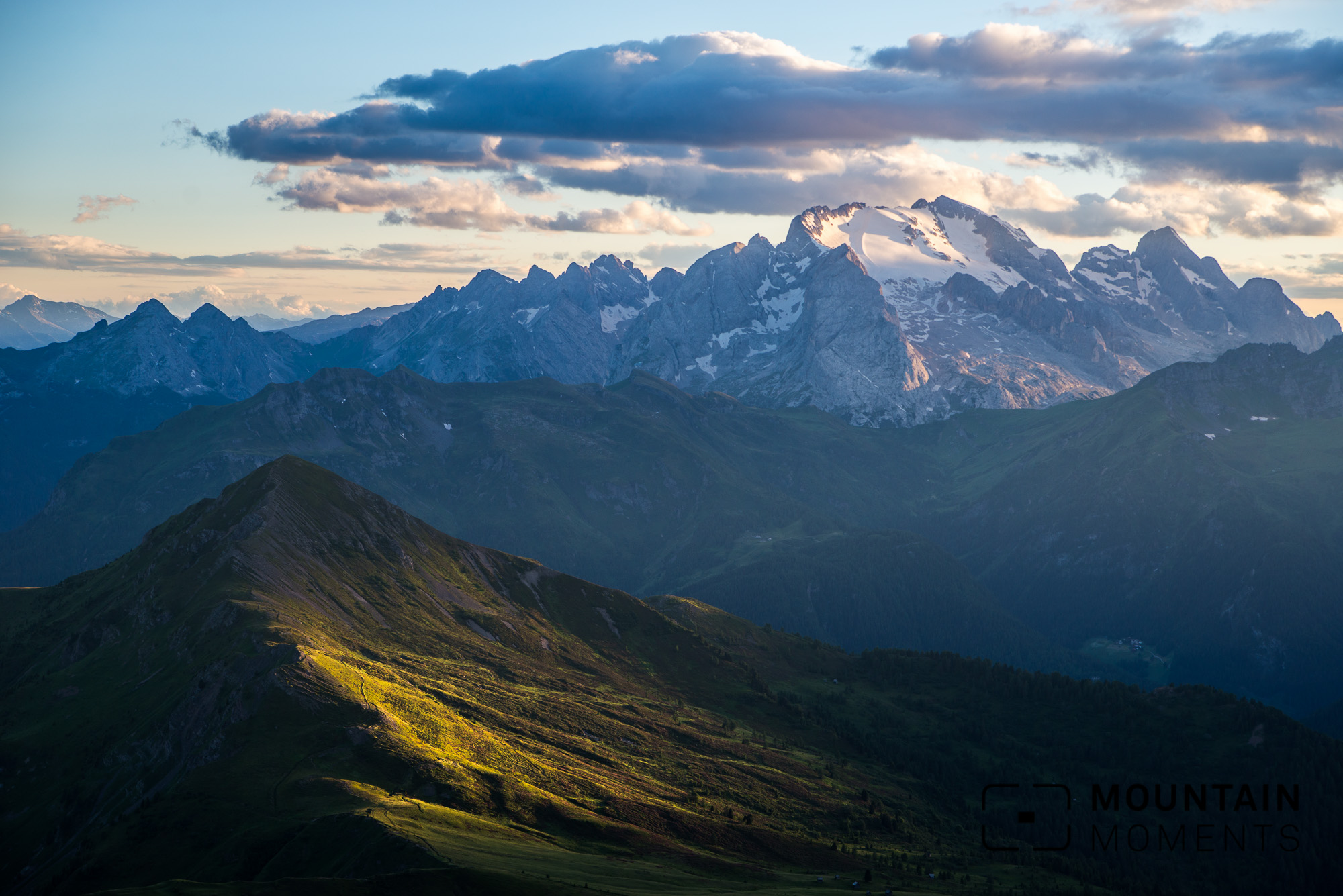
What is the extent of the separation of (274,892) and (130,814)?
6070cm

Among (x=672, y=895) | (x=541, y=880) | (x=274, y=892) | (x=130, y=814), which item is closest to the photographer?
(x=274, y=892)

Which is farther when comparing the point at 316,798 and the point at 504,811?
the point at 504,811

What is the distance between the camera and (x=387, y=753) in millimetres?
197000

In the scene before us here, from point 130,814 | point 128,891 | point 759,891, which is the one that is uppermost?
point 128,891

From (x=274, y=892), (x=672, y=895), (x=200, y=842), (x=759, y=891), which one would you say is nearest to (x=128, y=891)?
(x=274, y=892)

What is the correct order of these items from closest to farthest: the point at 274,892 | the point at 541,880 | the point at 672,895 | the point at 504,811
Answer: the point at 274,892 → the point at 541,880 → the point at 672,895 → the point at 504,811

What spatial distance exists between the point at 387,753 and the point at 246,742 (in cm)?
2679

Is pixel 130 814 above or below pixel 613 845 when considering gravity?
above

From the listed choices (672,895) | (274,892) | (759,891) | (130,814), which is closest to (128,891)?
(274,892)

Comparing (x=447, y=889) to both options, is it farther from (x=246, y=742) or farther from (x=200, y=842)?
(x=246, y=742)

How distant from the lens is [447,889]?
14325 cm

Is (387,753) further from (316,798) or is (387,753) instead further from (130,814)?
(130,814)

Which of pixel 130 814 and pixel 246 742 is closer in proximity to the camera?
Result: pixel 130 814

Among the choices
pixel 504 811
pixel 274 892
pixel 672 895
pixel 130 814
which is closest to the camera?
pixel 274 892
